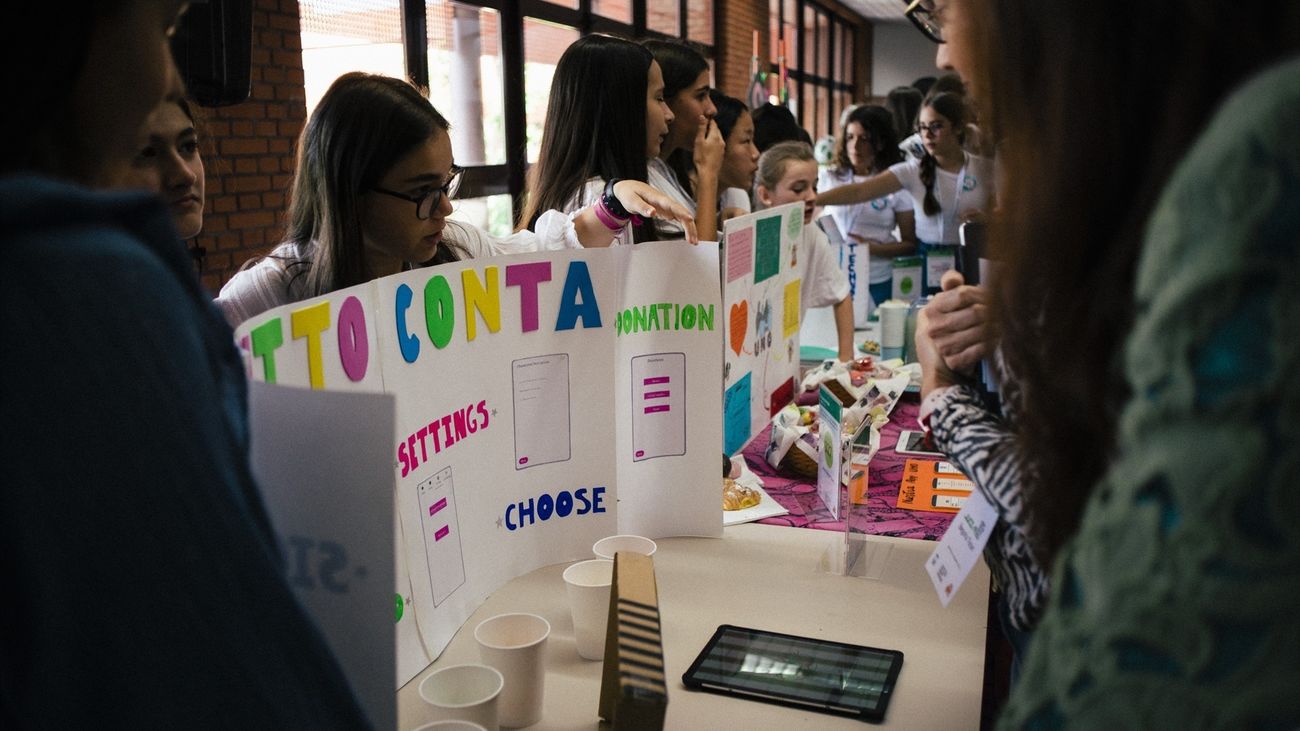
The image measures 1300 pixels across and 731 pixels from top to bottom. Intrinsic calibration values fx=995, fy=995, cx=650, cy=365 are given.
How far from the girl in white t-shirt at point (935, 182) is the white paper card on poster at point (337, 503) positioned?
3.65 m

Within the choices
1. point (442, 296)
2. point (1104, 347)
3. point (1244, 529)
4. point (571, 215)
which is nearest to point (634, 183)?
point (571, 215)

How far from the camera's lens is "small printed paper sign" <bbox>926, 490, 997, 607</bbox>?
42.5 inches

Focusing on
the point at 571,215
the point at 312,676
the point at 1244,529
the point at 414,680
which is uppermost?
the point at 571,215

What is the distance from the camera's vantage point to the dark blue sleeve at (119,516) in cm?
45

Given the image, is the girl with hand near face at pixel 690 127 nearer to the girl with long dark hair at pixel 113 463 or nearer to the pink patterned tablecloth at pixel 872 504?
the pink patterned tablecloth at pixel 872 504

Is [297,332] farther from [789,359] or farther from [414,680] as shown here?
[789,359]

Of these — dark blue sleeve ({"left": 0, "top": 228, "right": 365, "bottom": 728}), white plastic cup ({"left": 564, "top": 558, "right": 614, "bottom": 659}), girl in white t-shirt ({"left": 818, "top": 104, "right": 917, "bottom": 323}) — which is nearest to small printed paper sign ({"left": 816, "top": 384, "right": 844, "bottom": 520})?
white plastic cup ({"left": 564, "top": 558, "right": 614, "bottom": 659})

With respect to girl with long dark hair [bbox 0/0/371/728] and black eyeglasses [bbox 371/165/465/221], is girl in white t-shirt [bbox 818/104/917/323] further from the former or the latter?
girl with long dark hair [bbox 0/0/371/728]

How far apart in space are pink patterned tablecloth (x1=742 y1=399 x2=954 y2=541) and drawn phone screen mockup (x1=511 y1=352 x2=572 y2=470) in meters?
0.43

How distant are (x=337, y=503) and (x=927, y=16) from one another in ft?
4.27

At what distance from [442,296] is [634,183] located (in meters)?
0.80

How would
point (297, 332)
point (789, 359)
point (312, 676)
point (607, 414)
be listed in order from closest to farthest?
point (312, 676) → point (297, 332) → point (607, 414) → point (789, 359)

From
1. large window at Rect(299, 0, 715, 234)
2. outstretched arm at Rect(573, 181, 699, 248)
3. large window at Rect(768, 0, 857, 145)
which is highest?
large window at Rect(768, 0, 857, 145)

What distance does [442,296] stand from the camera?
1253 mm
